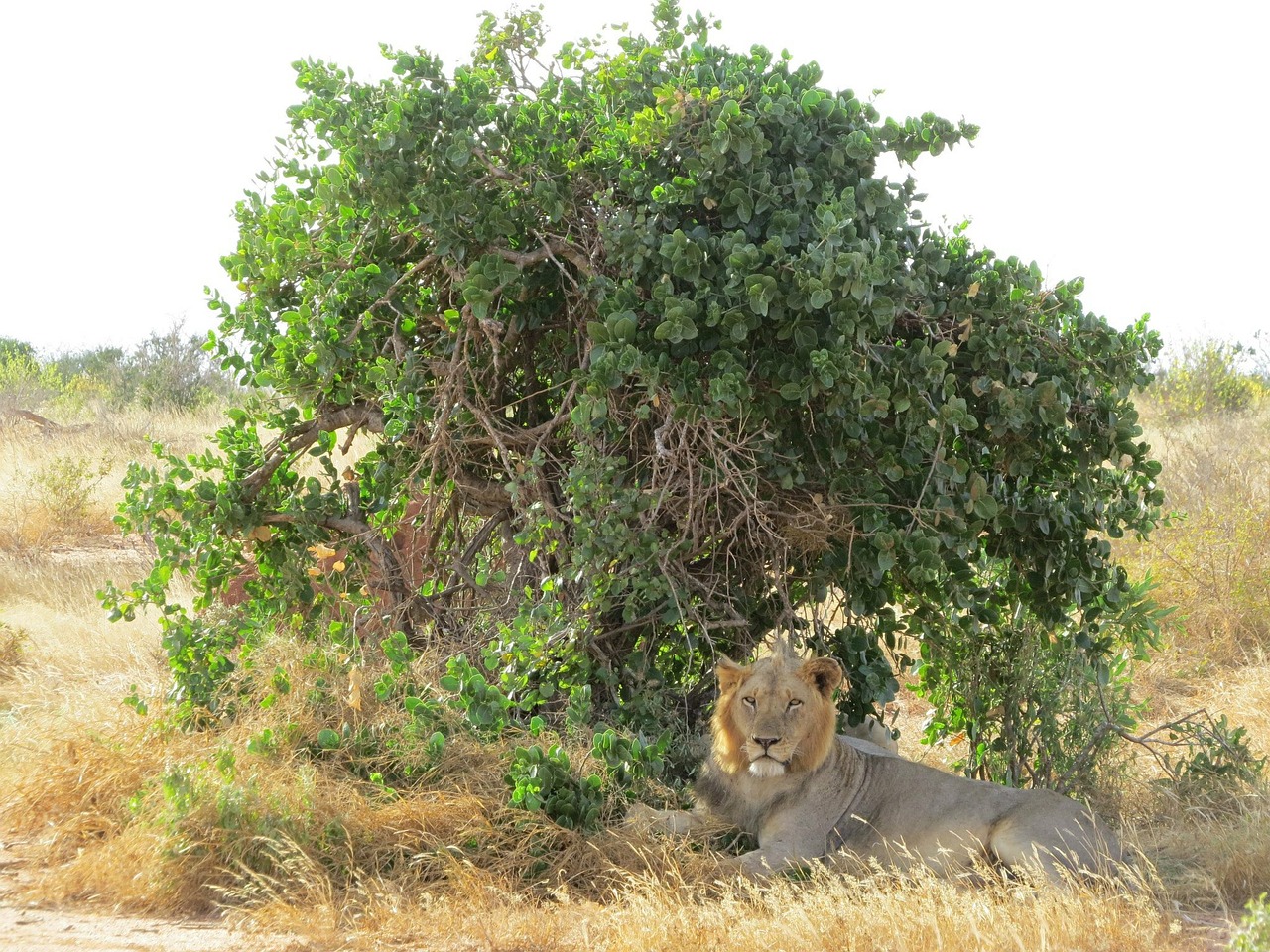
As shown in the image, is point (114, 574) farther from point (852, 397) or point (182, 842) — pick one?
point (852, 397)

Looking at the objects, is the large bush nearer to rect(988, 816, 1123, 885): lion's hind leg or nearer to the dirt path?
rect(988, 816, 1123, 885): lion's hind leg

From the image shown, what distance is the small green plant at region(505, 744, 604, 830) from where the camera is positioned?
5.90 m

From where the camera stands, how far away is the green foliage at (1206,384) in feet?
81.7

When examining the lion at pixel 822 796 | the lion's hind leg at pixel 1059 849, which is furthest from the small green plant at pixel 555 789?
the lion's hind leg at pixel 1059 849

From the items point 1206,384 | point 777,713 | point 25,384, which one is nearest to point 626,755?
point 777,713

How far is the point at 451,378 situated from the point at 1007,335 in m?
2.96

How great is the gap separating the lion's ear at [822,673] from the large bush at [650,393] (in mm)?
622

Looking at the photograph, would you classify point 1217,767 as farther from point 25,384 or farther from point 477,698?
point 25,384

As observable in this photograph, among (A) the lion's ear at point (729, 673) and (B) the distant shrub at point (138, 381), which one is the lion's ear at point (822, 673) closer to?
(A) the lion's ear at point (729, 673)

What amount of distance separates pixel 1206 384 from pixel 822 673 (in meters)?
22.0

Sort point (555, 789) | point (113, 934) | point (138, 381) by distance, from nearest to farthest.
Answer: point (113, 934), point (555, 789), point (138, 381)

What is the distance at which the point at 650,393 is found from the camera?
630 centimetres

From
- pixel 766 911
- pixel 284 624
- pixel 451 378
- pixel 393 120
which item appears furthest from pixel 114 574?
pixel 766 911

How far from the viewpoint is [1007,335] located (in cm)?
664
